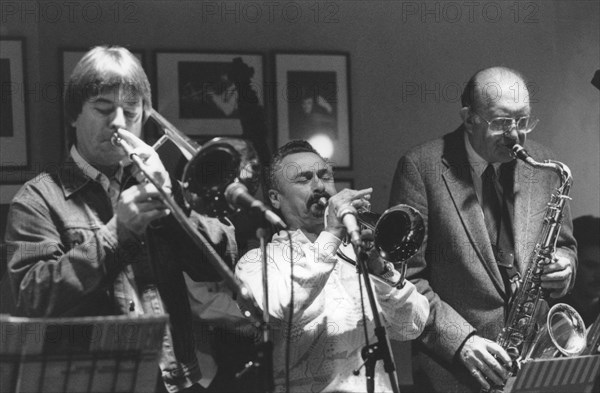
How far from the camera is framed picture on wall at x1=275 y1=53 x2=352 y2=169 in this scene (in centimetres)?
403

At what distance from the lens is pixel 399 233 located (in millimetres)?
3045

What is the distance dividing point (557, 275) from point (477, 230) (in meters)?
0.36

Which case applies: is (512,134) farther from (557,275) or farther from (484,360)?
(484,360)

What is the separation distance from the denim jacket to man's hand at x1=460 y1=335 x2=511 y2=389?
1.02 metres

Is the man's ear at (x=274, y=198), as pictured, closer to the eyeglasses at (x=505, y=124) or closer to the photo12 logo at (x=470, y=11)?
the eyeglasses at (x=505, y=124)

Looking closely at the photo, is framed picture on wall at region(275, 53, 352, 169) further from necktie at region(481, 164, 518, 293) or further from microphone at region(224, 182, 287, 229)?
microphone at region(224, 182, 287, 229)

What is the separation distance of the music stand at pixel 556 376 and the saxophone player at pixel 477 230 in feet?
1.12

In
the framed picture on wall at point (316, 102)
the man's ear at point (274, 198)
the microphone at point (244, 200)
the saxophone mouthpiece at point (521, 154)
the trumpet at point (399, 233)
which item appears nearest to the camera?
the microphone at point (244, 200)

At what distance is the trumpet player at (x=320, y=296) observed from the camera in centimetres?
302

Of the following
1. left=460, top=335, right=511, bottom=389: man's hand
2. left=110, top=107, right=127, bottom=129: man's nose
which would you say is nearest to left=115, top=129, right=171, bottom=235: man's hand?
left=110, top=107, right=127, bottom=129: man's nose

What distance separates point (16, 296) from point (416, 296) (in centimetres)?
132

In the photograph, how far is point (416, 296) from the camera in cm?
322

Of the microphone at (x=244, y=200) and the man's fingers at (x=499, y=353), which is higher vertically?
the microphone at (x=244, y=200)

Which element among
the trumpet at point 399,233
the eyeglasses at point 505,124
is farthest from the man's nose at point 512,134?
the trumpet at point 399,233
